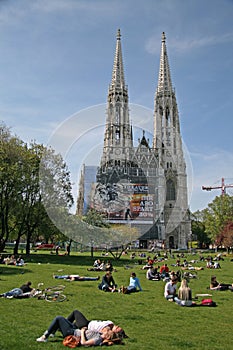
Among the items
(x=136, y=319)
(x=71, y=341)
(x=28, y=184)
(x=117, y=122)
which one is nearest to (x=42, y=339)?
(x=71, y=341)

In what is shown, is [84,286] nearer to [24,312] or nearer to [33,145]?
[24,312]

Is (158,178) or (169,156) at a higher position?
(169,156)

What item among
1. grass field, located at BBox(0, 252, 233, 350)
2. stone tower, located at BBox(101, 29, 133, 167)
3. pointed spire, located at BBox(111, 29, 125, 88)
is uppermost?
pointed spire, located at BBox(111, 29, 125, 88)

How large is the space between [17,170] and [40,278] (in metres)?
14.0

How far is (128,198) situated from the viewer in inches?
2625

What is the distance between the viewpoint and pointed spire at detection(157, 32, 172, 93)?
289 feet

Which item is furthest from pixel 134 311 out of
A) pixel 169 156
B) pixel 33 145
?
pixel 169 156

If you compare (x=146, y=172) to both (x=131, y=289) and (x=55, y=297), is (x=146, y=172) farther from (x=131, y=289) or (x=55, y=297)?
(x=55, y=297)

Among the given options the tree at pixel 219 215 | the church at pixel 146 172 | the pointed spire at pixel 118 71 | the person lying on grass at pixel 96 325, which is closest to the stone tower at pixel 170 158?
the church at pixel 146 172

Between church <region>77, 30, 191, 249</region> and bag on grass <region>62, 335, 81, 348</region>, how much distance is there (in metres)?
53.7

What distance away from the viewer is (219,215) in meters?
60.4

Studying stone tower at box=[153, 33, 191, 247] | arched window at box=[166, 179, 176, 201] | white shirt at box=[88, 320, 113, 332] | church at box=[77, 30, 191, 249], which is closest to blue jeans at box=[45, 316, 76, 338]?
white shirt at box=[88, 320, 113, 332]

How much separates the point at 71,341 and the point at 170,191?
76333 mm

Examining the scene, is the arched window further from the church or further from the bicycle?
the bicycle
